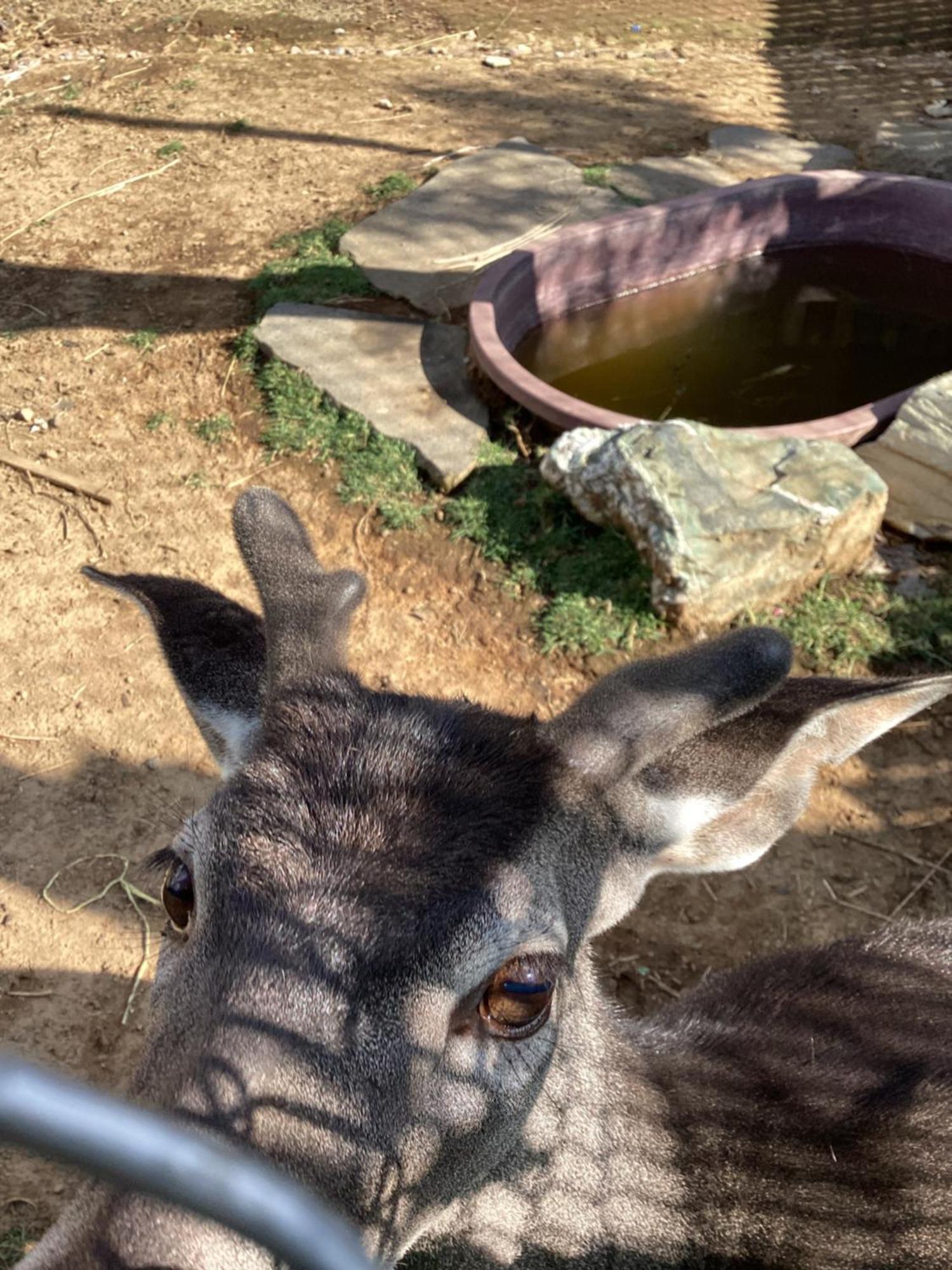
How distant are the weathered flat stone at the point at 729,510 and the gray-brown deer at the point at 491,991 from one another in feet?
7.36

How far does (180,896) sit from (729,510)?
10.9 ft

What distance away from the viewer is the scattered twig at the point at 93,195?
25.9 ft

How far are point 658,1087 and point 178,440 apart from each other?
4.56 m

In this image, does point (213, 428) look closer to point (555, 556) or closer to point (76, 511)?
point (76, 511)

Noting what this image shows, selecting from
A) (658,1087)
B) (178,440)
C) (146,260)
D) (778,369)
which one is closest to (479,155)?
(146,260)

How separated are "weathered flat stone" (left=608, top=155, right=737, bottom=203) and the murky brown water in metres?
0.85

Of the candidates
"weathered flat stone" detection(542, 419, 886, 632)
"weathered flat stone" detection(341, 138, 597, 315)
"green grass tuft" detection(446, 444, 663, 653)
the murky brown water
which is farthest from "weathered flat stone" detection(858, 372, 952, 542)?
"weathered flat stone" detection(341, 138, 597, 315)

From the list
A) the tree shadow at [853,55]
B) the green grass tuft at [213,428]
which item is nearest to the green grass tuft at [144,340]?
the green grass tuft at [213,428]

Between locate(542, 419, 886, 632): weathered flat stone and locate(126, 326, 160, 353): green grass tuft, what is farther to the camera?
locate(126, 326, 160, 353): green grass tuft

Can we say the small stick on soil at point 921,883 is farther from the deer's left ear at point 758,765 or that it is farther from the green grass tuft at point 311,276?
the green grass tuft at point 311,276

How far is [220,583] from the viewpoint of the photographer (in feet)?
17.7

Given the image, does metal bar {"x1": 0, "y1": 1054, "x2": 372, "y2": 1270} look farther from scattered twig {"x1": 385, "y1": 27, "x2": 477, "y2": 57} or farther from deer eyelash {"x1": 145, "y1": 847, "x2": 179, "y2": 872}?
scattered twig {"x1": 385, "y1": 27, "x2": 477, "y2": 57}

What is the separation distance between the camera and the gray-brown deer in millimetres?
1845

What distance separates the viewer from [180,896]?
7.18 feet
